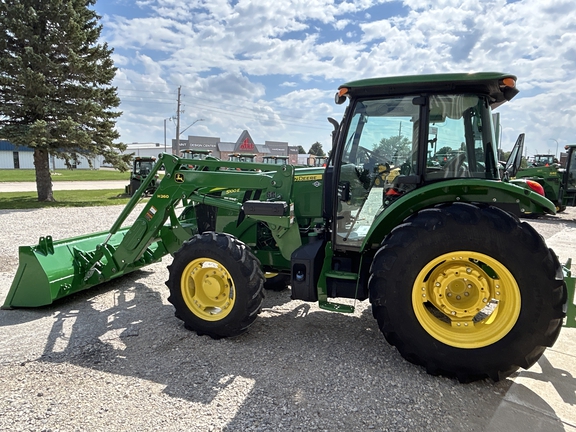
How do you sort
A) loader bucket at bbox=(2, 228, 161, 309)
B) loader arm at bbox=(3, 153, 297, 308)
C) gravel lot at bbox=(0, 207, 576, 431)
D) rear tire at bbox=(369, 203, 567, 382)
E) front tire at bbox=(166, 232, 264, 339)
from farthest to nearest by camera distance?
1. loader bucket at bbox=(2, 228, 161, 309)
2. loader arm at bbox=(3, 153, 297, 308)
3. front tire at bbox=(166, 232, 264, 339)
4. rear tire at bbox=(369, 203, 567, 382)
5. gravel lot at bbox=(0, 207, 576, 431)

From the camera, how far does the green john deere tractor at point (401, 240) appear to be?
3.25m

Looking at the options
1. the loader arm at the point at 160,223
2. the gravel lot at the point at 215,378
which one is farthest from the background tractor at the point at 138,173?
the gravel lot at the point at 215,378

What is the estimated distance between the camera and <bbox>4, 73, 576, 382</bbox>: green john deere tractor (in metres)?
3.25

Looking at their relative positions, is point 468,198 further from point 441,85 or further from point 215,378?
point 215,378

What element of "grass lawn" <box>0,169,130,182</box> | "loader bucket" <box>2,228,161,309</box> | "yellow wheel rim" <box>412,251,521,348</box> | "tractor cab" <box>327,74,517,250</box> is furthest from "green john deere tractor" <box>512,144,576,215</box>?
"grass lawn" <box>0,169,130,182</box>

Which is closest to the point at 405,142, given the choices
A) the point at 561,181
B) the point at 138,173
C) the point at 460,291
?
the point at 460,291

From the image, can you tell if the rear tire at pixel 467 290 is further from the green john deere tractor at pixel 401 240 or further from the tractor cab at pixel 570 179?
the tractor cab at pixel 570 179

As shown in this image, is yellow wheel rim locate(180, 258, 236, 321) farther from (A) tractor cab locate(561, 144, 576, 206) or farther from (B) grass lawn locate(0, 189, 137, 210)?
(A) tractor cab locate(561, 144, 576, 206)

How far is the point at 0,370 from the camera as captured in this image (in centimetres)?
357

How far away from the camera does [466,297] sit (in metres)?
3.54

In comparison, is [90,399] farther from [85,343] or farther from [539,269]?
[539,269]

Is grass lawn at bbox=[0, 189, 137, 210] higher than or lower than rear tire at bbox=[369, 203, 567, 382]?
lower

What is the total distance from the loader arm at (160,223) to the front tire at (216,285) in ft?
1.83

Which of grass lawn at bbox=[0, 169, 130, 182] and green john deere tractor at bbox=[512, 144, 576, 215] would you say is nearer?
green john deere tractor at bbox=[512, 144, 576, 215]
